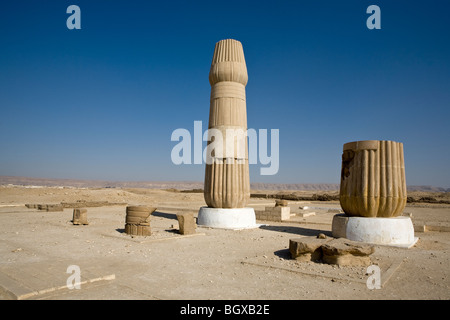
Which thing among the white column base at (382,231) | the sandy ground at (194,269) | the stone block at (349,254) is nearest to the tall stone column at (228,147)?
the sandy ground at (194,269)

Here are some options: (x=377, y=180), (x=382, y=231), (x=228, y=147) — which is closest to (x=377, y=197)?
(x=377, y=180)

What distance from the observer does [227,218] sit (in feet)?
37.1

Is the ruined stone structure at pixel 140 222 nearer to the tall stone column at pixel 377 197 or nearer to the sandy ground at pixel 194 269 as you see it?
the sandy ground at pixel 194 269

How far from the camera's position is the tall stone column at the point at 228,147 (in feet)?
37.8

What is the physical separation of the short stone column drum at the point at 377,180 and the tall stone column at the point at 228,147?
4.05 metres

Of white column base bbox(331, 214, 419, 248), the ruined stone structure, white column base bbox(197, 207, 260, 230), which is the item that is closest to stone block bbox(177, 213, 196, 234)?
the ruined stone structure

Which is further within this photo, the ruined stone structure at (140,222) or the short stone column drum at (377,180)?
the ruined stone structure at (140,222)

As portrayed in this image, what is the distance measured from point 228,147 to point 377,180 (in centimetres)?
509

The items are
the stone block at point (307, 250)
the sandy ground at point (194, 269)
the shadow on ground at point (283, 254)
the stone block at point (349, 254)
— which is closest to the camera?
the sandy ground at point (194, 269)

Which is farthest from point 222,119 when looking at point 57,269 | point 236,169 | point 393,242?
point 57,269

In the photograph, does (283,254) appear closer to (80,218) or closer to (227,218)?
(227,218)

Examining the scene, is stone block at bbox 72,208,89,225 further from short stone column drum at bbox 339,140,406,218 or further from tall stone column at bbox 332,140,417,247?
short stone column drum at bbox 339,140,406,218

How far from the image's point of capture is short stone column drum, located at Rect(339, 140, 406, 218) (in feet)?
27.9
